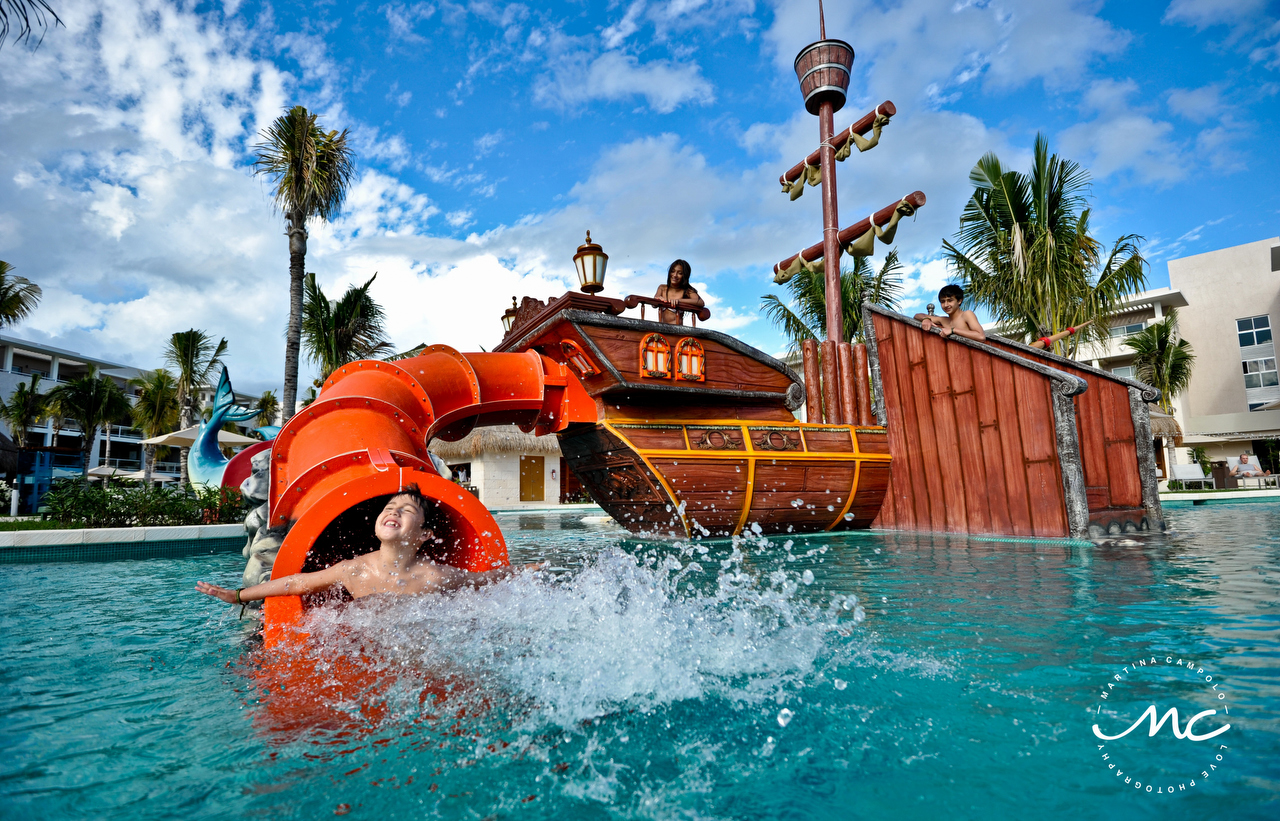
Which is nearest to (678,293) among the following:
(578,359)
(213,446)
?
(578,359)

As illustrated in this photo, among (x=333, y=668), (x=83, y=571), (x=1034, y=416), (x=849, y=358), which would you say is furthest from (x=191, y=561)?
(x=1034, y=416)

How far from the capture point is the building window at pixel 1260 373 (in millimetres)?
28312

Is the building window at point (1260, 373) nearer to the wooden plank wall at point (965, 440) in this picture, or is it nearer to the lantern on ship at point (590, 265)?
the wooden plank wall at point (965, 440)

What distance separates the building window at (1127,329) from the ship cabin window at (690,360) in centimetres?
3209

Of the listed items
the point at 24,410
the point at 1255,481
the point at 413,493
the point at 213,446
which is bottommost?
the point at 1255,481

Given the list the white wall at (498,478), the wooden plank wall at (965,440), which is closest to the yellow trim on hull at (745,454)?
the wooden plank wall at (965,440)

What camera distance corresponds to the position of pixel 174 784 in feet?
5.21

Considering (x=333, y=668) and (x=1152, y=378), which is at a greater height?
(x=1152, y=378)

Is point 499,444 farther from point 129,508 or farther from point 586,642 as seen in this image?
point 586,642

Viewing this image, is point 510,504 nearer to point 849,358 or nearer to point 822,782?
point 849,358

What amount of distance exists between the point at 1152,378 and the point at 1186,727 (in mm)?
32287

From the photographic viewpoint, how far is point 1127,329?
3142 centimetres

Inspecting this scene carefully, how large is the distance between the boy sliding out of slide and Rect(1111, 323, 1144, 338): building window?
30.0m

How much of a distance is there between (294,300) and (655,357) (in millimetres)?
9558
